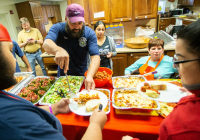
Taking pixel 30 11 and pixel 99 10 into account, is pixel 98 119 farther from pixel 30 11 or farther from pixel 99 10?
pixel 30 11

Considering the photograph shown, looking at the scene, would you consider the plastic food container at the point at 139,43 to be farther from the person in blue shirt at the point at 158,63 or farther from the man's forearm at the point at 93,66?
the man's forearm at the point at 93,66

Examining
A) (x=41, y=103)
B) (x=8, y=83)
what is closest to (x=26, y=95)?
(x=41, y=103)

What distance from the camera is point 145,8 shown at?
3.54 meters

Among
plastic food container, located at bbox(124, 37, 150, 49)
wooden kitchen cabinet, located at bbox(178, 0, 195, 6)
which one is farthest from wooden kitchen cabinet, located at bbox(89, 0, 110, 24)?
wooden kitchen cabinet, located at bbox(178, 0, 195, 6)

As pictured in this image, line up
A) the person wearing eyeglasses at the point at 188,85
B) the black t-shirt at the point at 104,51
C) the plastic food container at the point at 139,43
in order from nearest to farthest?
the person wearing eyeglasses at the point at 188,85
the black t-shirt at the point at 104,51
the plastic food container at the point at 139,43

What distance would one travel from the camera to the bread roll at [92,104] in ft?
3.94

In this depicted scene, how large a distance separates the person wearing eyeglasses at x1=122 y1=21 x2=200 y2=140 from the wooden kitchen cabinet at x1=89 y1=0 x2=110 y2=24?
3.46 m

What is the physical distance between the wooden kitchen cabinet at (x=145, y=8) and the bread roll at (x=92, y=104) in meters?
3.30

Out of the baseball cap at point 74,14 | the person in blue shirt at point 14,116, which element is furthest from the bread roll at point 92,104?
the baseball cap at point 74,14

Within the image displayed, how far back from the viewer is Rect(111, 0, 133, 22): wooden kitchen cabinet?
3.58m

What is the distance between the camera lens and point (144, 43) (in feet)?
11.2

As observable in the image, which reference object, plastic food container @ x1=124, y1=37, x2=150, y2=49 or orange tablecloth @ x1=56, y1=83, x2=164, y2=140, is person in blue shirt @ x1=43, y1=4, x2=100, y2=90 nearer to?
orange tablecloth @ x1=56, y1=83, x2=164, y2=140

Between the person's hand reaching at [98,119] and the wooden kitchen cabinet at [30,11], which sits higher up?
the wooden kitchen cabinet at [30,11]

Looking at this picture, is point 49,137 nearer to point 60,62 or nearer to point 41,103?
point 60,62
